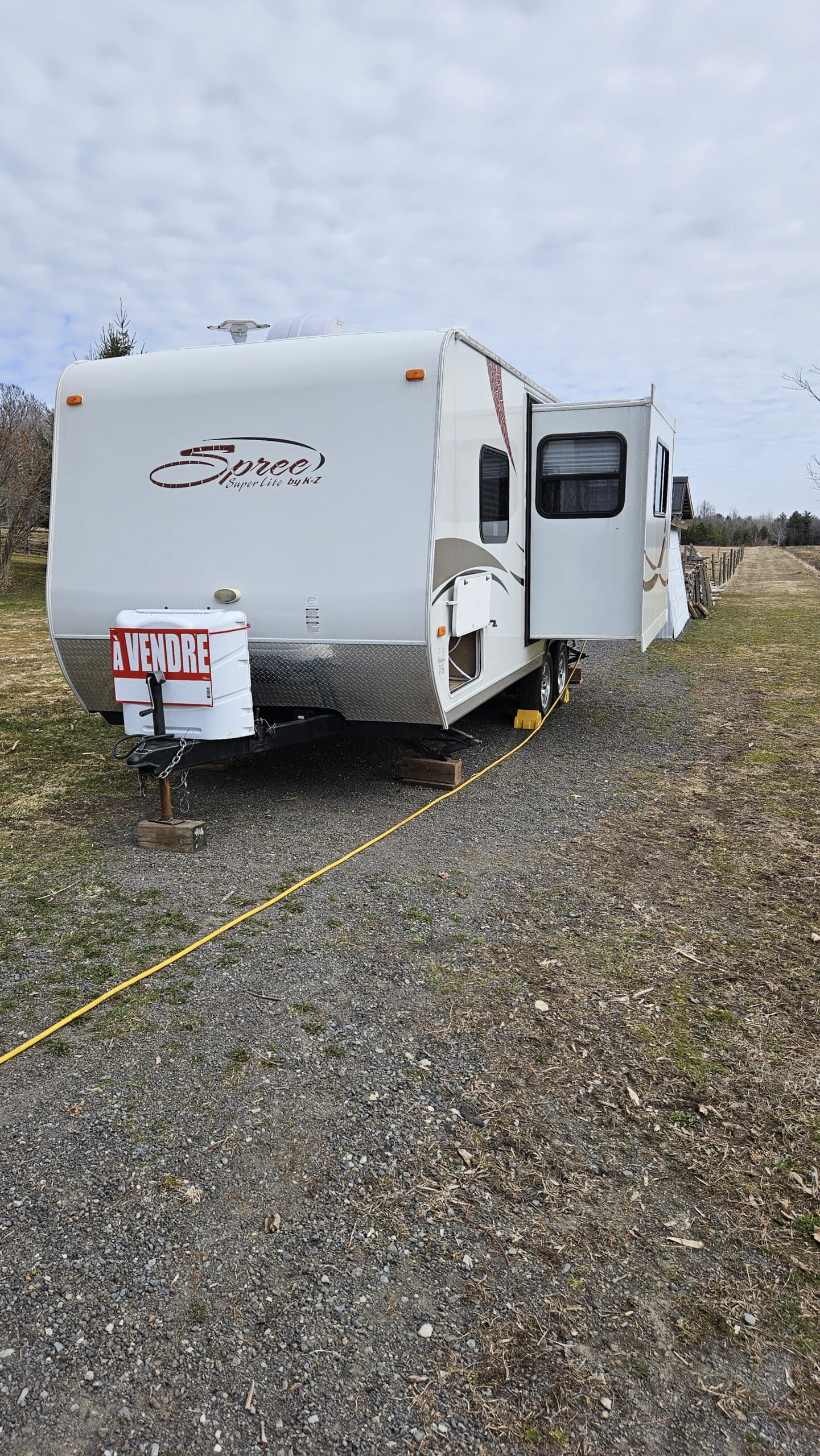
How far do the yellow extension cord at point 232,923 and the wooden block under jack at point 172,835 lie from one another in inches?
32.7

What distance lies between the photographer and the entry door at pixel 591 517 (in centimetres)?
784

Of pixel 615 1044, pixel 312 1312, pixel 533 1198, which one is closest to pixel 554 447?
pixel 615 1044

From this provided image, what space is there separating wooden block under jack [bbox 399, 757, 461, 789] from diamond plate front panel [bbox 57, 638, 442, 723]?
87 centimetres

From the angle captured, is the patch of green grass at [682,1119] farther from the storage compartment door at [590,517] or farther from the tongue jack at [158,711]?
the storage compartment door at [590,517]

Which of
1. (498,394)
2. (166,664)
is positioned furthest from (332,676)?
(498,394)

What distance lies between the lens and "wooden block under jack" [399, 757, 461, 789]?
710cm

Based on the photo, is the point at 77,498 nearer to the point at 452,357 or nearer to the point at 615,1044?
the point at 452,357

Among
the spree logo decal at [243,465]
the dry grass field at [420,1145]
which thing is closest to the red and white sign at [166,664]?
the dry grass field at [420,1145]

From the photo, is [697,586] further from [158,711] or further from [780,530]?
[780,530]

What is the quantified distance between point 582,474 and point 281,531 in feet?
10.2

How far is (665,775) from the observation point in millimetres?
7637

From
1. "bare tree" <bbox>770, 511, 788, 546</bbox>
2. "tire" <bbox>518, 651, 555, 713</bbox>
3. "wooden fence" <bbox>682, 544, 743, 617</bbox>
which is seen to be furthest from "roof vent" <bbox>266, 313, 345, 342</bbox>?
"bare tree" <bbox>770, 511, 788, 546</bbox>

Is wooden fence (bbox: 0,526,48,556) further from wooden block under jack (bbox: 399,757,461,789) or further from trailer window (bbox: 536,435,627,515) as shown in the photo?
wooden block under jack (bbox: 399,757,461,789)

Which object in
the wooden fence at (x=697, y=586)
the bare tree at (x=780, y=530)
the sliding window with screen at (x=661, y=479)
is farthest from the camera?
the bare tree at (x=780, y=530)
